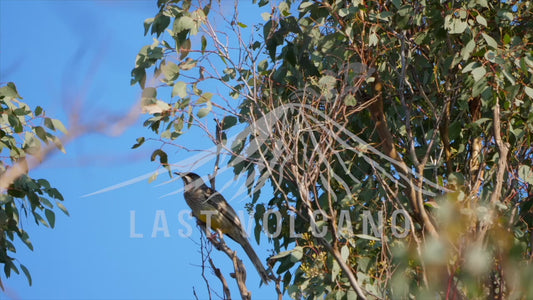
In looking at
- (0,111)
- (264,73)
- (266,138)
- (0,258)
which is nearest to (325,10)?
(264,73)

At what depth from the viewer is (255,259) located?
15.4 ft

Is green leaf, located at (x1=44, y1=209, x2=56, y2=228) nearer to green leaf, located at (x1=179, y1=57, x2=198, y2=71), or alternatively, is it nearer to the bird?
the bird

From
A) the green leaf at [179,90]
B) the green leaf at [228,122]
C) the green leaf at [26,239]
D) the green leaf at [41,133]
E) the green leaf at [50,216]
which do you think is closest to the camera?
the green leaf at [179,90]

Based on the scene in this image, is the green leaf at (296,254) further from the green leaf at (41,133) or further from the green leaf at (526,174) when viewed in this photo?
the green leaf at (41,133)

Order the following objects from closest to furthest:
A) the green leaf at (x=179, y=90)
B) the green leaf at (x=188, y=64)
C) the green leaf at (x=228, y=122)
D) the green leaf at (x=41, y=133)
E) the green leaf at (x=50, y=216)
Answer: the green leaf at (x=179, y=90), the green leaf at (x=188, y=64), the green leaf at (x=228, y=122), the green leaf at (x=41, y=133), the green leaf at (x=50, y=216)

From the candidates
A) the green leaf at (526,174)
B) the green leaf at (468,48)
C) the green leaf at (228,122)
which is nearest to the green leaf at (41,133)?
the green leaf at (228,122)

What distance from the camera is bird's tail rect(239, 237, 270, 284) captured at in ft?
14.7

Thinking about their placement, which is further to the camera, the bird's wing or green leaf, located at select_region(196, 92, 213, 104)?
the bird's wing

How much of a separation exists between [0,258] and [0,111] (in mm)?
1097

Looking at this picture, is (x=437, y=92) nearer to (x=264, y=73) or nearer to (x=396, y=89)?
(x=396, y=89)

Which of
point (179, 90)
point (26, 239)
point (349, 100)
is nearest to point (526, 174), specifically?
point (349, 100)

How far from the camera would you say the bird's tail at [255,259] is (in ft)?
14.7

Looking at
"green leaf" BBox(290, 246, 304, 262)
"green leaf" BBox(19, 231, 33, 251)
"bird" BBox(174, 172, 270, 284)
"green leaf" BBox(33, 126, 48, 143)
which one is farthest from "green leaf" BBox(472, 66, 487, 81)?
"green leaf" BBox(19, 231, 33, 251)

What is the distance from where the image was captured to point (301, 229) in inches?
179
